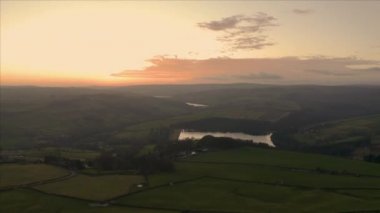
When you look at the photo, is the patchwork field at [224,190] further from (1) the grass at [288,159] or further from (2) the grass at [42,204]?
(1) the grass at [288,159]

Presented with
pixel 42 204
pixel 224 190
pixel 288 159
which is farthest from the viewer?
pixel 288 159

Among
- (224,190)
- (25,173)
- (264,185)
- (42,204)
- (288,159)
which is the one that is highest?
(288,159)

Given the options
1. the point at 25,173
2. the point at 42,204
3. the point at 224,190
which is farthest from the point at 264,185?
the point at 25,173

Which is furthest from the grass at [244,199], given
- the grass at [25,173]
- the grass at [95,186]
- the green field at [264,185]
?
the grass at [25,173]

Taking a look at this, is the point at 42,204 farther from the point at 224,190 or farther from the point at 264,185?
the point at 264,185

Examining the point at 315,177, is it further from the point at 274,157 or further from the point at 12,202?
the point at 12,202

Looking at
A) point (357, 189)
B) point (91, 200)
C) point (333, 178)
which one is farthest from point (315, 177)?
point (91, 200)

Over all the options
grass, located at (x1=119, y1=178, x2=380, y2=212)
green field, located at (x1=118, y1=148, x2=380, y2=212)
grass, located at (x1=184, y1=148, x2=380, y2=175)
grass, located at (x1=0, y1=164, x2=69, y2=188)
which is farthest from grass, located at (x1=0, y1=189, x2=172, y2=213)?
grass, located at (x1=184, y1=148, x2=380, y2=175)
